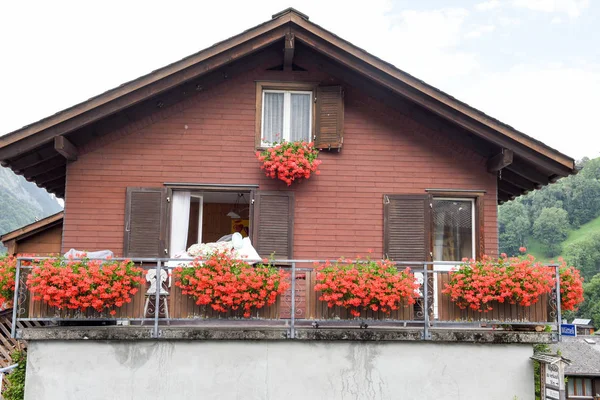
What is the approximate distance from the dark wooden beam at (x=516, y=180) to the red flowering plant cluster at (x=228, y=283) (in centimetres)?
597

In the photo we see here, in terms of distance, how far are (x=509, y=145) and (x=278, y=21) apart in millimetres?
4742

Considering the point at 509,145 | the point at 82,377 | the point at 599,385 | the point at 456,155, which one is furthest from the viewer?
the point at 599,385

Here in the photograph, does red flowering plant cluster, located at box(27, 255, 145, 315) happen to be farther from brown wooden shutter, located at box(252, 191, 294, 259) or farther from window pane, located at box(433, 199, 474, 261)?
window pane, located at box(433, 199, 474, 261)

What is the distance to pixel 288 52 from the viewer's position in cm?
1363

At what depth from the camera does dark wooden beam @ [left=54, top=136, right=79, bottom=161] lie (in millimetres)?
12664

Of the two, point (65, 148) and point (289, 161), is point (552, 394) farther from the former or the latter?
point (65, 148)

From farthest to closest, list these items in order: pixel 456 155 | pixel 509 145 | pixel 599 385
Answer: pixel 599 385 < pixel 456 155 < pixel 509 145

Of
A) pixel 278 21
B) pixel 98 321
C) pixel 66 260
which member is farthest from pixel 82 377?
pixel 278 21

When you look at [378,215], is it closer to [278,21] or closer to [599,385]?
[278,21]

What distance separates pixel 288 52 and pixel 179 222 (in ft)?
12.4

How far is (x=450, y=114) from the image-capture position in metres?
13.3

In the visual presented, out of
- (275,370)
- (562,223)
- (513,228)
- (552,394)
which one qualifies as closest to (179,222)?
(275,370)

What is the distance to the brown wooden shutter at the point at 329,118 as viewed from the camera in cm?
1383

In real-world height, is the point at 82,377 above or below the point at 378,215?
below
